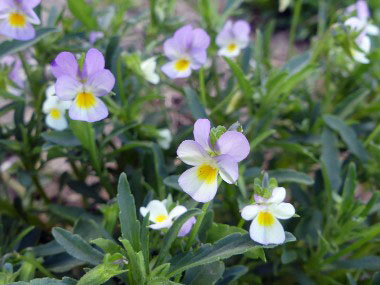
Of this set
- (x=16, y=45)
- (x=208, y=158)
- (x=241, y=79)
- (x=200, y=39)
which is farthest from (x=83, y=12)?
(x=208, y=158)

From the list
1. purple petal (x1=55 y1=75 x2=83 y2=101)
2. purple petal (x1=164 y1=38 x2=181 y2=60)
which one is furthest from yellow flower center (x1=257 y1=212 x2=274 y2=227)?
purple petal (x1=164 y1=38 x2=181 y2=60)

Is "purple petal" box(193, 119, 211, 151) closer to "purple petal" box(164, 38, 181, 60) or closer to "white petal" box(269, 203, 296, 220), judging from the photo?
"white petal" box(269, 203, 296, 220)

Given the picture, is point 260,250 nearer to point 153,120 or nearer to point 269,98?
point 269,98

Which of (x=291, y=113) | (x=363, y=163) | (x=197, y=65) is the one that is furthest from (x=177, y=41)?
(x=363, y=163)

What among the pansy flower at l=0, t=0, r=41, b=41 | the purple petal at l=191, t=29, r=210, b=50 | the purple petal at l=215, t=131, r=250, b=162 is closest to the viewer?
the purple petal at l=215, t=131, r=250, b=162

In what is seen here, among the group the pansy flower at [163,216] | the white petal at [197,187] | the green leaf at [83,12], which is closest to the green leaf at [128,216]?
the pansy flower at [163,216]

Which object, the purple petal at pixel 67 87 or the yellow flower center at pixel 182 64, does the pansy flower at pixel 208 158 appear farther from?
the yellow flower center at pixel 182 64
